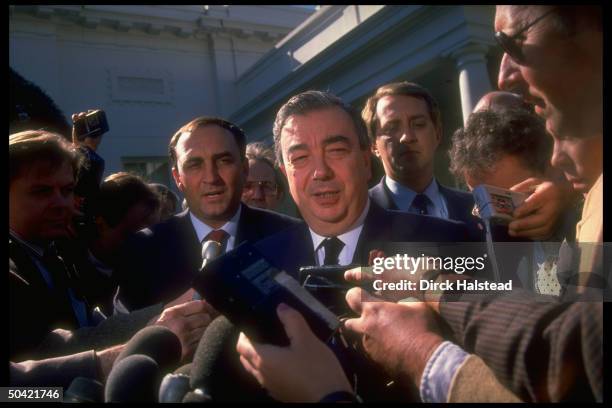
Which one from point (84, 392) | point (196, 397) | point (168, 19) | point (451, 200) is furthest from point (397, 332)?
point (168, 19)

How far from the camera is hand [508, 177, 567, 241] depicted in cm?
165

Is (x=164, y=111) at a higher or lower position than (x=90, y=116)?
higher

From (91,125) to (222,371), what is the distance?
2.21 m

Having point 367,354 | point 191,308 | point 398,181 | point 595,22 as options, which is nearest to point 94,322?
point 191,308

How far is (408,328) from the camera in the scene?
1189 millimetres

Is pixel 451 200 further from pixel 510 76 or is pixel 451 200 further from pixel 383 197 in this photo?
pixel 510 76

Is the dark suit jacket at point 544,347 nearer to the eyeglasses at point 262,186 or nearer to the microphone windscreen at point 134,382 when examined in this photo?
the microphone windscreen at point 134,382

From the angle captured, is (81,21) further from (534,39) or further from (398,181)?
(534,39)

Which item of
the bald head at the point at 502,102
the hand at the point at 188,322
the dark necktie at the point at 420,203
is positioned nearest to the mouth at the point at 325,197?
the hand at the point at 188,322

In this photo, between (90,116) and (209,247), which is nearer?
(209,247)

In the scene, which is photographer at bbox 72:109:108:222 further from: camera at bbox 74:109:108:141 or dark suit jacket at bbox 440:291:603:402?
dark suit jacket at bbox 440:291:603:402

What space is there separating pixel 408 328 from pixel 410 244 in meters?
0.65

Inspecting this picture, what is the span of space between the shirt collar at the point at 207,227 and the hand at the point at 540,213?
128 cm

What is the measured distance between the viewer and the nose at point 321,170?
1895 millimetres
